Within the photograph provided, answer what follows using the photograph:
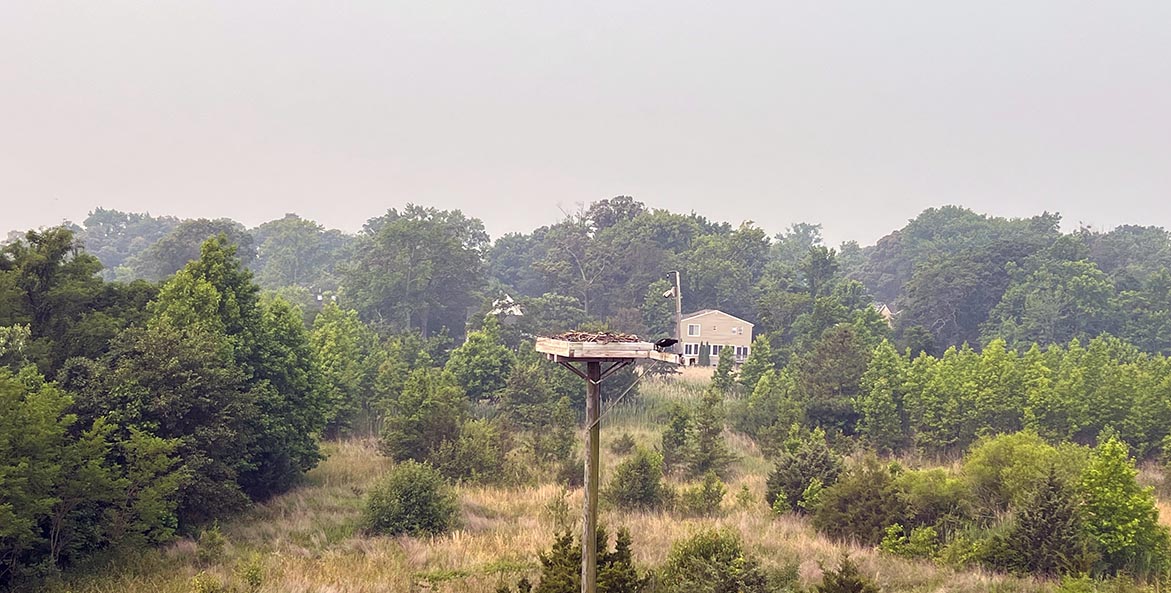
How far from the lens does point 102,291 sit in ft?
83.8

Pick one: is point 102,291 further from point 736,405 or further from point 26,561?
point 736,405

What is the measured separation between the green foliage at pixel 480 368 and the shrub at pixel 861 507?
2172 centimetres

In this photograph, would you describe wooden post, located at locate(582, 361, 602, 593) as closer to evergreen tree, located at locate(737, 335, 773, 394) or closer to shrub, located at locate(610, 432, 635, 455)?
shrub, located at locate(610, 432, 635, 455)

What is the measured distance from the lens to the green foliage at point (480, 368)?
4441 cm

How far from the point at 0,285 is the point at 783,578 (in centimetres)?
2189

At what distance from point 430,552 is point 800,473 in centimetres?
1276

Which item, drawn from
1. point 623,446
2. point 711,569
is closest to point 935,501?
point 711,569

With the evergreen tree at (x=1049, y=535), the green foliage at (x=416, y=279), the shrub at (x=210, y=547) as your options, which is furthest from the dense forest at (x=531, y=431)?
the green foliage at (x=416, y=279)

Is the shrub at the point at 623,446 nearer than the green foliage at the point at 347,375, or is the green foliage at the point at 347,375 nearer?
the shrub at the point at 623,446

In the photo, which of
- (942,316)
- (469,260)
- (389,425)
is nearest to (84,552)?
(389,425)

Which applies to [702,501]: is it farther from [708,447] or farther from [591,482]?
[591,482]

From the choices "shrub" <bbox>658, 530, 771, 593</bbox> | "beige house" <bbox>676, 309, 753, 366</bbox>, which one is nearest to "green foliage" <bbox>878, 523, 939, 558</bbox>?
"shrub" <bbox>658, 530, 771, 593</bbox>

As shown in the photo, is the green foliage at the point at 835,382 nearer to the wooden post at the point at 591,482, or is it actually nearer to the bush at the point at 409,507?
the bush at the point at 409,507

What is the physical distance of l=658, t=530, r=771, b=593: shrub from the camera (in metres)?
15.7
